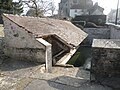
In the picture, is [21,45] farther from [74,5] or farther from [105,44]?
[74,5]

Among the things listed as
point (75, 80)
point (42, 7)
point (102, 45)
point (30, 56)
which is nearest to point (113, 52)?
point (102, 45)

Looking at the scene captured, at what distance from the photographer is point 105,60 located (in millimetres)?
5090

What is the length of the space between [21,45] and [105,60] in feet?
17.8

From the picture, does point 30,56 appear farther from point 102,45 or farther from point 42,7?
point 42,7

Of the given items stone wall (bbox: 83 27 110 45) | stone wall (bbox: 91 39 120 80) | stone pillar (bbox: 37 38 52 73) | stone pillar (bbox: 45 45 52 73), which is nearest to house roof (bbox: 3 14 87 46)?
stone pillar (bbox: 37 38 52 73)

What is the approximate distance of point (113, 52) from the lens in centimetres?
500

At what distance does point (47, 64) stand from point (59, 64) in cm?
191

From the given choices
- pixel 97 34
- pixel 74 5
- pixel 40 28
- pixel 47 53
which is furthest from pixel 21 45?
pixel 74 5

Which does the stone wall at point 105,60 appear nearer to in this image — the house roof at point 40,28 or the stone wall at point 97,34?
the house roof at point 40,28

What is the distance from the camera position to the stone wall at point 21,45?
8617mm

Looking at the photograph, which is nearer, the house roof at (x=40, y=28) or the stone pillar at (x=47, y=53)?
the stone pillar at (x=47, y=53)

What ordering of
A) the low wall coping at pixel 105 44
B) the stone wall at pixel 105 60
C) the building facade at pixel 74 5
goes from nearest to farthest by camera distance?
the stone wall at pixel 105 60 < the low wall coping at pixel 105 44 < the building facade at pixel 74 5

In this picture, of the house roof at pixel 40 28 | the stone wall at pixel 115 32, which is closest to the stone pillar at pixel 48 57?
the house roof at pixel 40 28

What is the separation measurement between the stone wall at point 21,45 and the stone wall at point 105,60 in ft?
12.6
